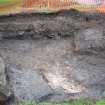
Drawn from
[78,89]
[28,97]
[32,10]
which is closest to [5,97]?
[28,97]

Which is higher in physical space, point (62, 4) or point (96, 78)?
point (62, 4)

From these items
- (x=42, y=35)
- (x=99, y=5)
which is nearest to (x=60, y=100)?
(x=42, y=35)

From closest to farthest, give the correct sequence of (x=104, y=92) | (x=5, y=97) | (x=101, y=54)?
(x=5, y=97), (x=104, y=92), (x=101, y=54)

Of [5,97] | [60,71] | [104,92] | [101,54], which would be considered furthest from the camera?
[101,54]

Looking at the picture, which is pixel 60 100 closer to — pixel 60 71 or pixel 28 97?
pixel 28 97

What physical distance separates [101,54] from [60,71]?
107cm

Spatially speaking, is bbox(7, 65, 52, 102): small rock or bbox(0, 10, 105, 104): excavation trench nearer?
bbox(7, 65, 52, 102): small rock

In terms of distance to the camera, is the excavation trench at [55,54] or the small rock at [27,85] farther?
the excavation trench at [55,54]

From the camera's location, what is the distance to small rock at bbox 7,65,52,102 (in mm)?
7898

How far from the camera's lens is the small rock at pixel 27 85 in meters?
7.90

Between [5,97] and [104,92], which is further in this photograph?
[104,92]

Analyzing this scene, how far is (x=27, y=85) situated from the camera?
8.20m

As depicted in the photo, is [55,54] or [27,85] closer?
[27,85]

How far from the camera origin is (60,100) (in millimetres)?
7812
